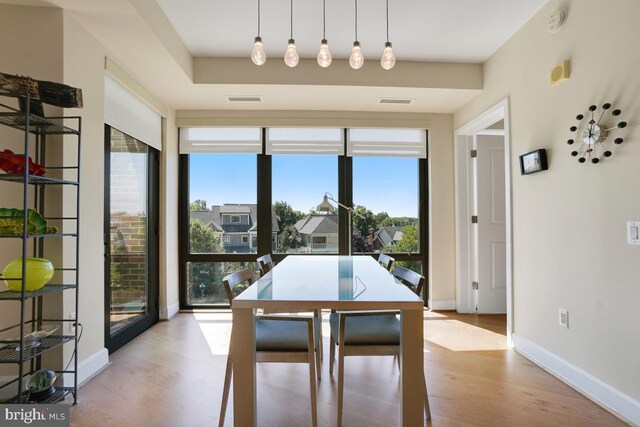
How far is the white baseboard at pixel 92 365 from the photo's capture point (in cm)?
229

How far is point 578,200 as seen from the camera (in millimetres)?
2244

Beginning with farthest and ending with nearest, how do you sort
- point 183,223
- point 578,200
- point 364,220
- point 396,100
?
point 364,220 < point 183,223 < point 396,100 < point 578,200

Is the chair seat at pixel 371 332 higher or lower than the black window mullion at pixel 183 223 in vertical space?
lower

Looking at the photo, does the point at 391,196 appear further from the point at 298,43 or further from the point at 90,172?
the point at 90,172

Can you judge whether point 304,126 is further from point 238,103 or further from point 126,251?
point 126,251

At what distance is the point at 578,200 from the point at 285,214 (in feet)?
9.53

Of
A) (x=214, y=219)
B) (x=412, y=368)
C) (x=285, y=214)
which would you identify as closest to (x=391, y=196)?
(x=285, y=214)

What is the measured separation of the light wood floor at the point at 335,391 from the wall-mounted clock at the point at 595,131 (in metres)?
1.57

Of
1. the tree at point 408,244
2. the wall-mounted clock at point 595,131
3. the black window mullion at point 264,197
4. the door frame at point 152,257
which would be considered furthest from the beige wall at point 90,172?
the wall-mounted clock at point 595,131

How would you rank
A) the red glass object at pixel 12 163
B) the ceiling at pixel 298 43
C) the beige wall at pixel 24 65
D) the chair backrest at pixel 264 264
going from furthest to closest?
1. the chair backrest at pixel 264 264
2. the ceiling at pixel 298 43
3. the beige wall at pixel 24 65
4. the red glass object at pixel 12 163

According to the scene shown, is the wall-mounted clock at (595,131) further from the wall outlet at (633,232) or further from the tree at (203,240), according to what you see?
the tree at (203,240)

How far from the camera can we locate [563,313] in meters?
2.38

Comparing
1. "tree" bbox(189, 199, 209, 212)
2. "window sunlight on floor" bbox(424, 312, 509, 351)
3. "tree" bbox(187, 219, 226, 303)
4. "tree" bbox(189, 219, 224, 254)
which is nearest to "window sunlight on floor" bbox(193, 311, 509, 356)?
"window sunlight on floor" bbox(424, 312, 509, 351)

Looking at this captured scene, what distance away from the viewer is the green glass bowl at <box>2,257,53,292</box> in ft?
5.71
